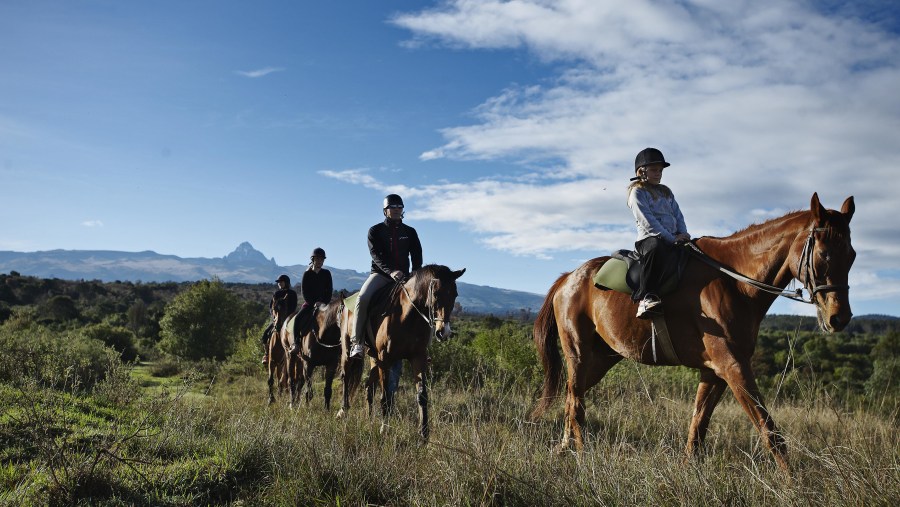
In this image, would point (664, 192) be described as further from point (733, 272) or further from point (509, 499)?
point (509, 499)

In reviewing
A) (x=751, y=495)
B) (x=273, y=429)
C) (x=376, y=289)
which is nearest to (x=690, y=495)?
(x=751, y=495)

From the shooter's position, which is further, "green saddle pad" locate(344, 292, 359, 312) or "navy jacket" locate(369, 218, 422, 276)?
"green saddle pad" locate(344, 292, 359, 312)

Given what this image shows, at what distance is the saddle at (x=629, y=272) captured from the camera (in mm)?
5809

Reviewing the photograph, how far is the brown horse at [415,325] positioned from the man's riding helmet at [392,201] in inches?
53.1

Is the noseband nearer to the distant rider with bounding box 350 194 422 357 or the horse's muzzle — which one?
the horse's muzzle

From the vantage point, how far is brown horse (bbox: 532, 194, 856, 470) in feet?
15.6

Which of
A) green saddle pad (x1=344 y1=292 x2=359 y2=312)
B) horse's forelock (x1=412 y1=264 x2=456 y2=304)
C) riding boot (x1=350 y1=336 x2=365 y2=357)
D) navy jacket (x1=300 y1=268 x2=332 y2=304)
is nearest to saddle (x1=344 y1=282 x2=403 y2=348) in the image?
riding boot (x1=350 y1=336 x2=365 y2=357)

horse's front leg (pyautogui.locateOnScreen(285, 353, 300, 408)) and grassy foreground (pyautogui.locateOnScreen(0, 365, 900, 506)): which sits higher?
grassy foreground (pyautogui.locateOnScreen(0, 365, 900, 506))

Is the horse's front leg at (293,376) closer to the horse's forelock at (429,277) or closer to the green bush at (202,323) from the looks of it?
the horse's forelock at (429,277)

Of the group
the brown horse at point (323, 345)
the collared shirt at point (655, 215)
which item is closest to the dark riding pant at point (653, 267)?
the collared shirt at point (655, 215)

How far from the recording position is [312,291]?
1302 centimetres

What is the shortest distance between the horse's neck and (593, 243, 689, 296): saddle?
1.39ft

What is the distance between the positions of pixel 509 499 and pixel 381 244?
18.4 feet

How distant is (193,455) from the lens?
5.92 metres
